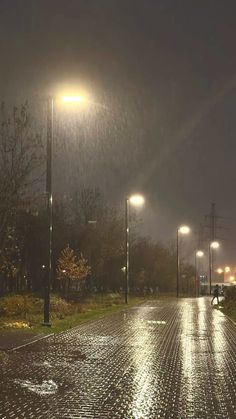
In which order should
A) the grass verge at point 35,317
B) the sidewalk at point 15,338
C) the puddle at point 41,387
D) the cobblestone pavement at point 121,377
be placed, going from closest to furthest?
the cobblestone pavement at point 121,377 → the puddle at point 41,387 → the sidewalk at point 15,338 → the grass verge at point 35,317

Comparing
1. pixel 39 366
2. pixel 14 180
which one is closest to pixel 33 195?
pixel 14 180

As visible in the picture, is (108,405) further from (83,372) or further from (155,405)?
(83,372)

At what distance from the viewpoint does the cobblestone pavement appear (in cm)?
902

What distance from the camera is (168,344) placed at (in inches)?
683

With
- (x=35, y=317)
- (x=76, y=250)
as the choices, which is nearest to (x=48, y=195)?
(x=35, y=317)

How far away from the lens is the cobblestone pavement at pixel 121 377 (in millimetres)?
9023

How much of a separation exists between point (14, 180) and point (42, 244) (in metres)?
33.4

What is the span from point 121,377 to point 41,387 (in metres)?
1.70

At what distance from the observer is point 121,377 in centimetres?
1169

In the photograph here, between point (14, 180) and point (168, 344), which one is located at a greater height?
point (14, 180)

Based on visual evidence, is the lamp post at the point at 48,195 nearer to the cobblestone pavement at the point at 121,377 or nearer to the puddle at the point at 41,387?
the cobblestone pavement at the point at 121,377

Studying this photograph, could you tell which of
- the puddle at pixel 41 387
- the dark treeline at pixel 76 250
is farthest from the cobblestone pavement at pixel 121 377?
the dark treeline at pixel 76 250

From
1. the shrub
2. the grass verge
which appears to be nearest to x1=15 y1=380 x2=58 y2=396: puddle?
the grass verge

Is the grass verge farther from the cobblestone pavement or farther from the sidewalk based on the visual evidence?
the cobblestone pavement
